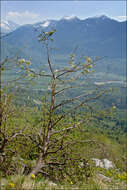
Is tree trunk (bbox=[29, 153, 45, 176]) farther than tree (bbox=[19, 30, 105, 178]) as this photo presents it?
No

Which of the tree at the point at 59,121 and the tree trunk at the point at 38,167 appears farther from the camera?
the tree at the point at 59,121

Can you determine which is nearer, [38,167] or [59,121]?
[38,167]

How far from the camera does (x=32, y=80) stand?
5543mm

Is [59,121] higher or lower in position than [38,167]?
higher

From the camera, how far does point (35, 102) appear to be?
6.32m

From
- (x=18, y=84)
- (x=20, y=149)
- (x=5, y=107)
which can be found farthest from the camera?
(x=20, y=149)

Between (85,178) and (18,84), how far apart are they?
127 inches

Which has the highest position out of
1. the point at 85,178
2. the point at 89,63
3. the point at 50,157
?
the point at 89,63

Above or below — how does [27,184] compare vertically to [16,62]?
below

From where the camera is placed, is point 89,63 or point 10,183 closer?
point 10,183

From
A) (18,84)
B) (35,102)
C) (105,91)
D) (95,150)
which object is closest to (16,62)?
(18,84)

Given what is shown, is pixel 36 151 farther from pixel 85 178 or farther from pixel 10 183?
pixel 10 183

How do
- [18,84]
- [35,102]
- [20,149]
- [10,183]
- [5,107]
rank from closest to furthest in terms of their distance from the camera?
[10,183], [5,107], [18,84], [20,149], [35,102]

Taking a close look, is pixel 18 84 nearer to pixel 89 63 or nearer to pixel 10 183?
pixel 89 63
